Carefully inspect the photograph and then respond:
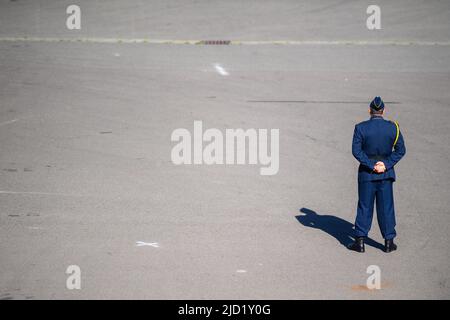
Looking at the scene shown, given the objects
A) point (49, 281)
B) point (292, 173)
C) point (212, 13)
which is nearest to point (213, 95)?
point (292, 173)

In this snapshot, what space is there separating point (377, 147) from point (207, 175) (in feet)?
13.0

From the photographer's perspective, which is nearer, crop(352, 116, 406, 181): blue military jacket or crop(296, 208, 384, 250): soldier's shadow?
crop(352, 116, 406, 181): blue military jacket

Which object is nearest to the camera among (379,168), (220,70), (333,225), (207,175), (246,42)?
(379,168)

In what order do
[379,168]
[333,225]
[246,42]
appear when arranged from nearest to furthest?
[379,168], [333,225], [246,42]

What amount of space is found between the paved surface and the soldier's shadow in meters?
0.03

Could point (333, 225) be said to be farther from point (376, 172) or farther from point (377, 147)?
point (377, 147)

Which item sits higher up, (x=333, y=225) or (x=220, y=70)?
(x=220, y=70)

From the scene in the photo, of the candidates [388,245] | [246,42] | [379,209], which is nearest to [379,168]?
[379,209]

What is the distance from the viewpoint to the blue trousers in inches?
340

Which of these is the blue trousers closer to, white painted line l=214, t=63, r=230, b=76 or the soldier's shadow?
the soldier's shadow

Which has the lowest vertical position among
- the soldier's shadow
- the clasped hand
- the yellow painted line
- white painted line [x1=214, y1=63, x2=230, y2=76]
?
the soldier's shadow

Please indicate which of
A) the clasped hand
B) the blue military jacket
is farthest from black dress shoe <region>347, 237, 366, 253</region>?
the clasped hand

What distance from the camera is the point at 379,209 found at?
8695 millimetres

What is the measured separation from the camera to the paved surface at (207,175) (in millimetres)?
8000
